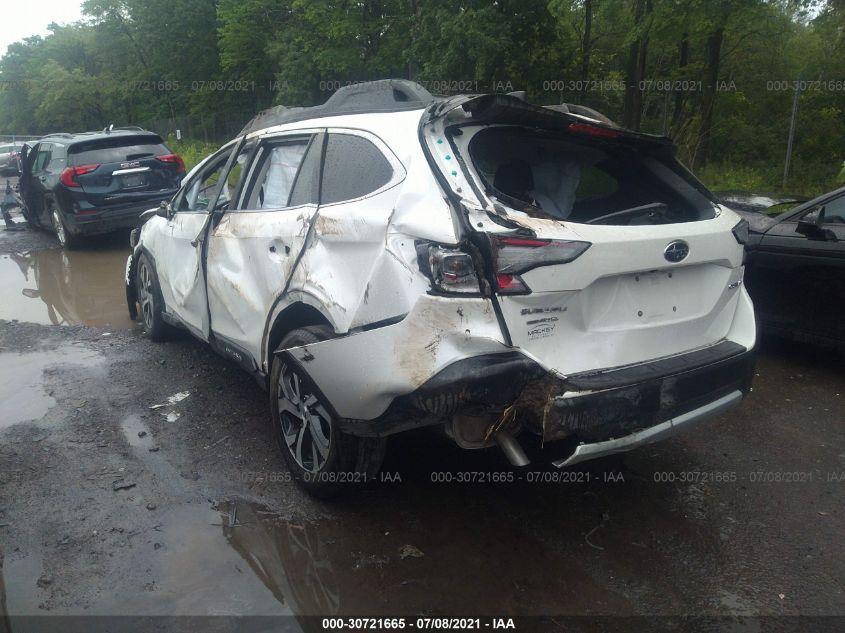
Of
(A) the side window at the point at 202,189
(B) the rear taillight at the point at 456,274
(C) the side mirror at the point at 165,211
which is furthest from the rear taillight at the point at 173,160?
(B) the rear taillight at the point at 456,274

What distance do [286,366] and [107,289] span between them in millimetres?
5724

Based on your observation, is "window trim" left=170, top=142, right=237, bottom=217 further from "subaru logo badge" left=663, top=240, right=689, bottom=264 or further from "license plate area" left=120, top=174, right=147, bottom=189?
"license plate area" left=120, top=174, right=147, bottom=189

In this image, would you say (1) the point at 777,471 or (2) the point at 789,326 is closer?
(1) the point at 777,471

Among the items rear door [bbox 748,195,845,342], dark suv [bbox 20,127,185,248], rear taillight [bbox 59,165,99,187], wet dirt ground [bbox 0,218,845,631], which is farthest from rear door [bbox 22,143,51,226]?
rear door [bbox 748,195,845,342]

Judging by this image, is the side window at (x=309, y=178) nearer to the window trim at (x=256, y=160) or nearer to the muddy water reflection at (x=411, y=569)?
the window trim at (x=256, y=160)

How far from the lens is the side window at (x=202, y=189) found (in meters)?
4.84

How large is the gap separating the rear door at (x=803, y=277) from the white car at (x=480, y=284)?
5.97 ft

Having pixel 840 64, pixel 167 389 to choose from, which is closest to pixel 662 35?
pixel 840 64

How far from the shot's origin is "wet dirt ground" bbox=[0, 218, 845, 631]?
2.73 metres

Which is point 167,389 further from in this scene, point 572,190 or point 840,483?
point 840,483

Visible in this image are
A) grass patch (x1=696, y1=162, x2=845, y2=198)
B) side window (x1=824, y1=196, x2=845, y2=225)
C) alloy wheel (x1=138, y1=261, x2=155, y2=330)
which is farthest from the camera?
grass patch (x1=696, y1=162, x2=845, y2=198)

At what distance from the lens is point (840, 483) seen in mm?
3576

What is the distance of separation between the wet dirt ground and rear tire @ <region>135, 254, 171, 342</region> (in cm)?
103

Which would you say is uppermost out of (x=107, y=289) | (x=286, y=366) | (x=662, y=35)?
(x=662, y=35)
